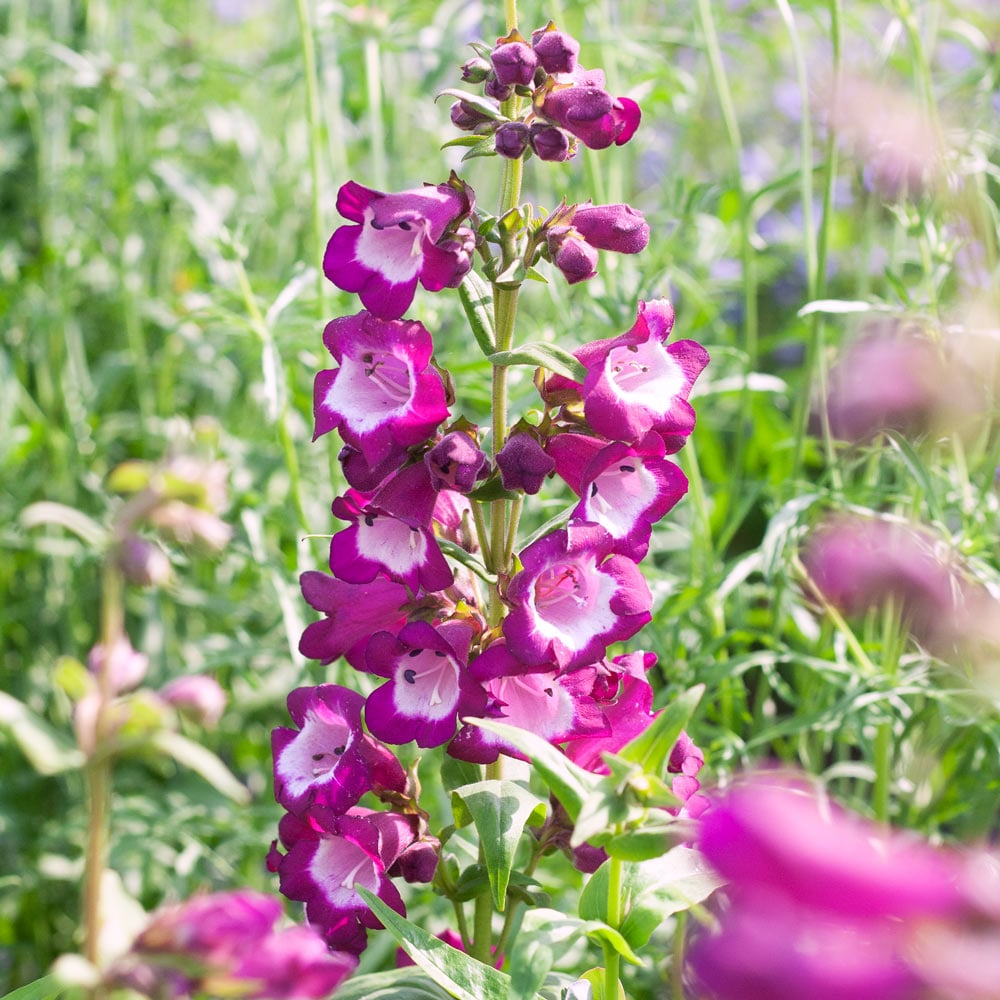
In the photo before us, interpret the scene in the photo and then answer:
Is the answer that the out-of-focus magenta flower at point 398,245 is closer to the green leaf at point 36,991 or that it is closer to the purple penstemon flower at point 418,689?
the purple penstemon flower at point 418,689

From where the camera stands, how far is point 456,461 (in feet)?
3.10

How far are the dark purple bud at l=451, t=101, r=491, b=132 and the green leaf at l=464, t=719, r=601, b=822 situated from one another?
480 mm

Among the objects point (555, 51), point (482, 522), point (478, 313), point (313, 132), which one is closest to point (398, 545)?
point (482, 522)

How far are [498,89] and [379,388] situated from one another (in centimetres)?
26

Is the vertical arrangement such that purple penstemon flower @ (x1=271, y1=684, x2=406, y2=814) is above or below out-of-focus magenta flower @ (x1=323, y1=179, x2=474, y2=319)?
below

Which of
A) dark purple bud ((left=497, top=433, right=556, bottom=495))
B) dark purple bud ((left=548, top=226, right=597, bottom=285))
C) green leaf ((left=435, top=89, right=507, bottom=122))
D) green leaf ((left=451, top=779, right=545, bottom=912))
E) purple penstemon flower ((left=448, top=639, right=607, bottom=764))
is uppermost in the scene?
green leaf ((left=435, top=89, right=507, bottom=122))

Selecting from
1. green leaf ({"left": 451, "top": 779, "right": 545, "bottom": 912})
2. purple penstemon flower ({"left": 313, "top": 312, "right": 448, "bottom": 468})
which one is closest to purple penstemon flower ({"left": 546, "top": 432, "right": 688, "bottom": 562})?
purple penstemon flower ({"left": 313, "top": 312, "right": 448, "bottom": 468})

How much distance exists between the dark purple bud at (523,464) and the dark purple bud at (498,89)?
0.89 ft

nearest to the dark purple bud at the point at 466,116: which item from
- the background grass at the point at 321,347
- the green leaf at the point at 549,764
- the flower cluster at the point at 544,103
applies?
the flower cluster at the point at 544,103

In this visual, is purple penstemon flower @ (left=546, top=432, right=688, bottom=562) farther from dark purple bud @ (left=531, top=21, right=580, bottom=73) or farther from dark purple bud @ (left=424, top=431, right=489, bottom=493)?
dark purple bud @ (left=531, top=21, right=580, bottom=73)

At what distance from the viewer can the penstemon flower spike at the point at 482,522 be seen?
0.96 metres

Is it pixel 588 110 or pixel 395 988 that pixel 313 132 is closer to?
pixel 588 110

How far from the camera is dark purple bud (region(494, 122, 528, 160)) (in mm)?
945

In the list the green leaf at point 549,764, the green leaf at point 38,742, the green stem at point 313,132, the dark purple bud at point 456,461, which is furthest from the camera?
the green stem at point 313,132
